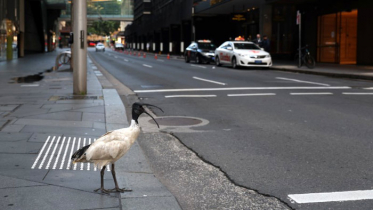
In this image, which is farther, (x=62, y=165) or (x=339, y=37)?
(x=339, y=37)

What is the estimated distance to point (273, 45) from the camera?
3831 cm

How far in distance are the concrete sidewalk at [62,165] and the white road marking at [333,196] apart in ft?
3.80

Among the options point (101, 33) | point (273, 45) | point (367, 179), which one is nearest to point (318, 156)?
point (367, 179)

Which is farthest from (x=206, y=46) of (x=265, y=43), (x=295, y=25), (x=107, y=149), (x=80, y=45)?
(x=107, y=149)

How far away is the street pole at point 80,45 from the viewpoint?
1185 cm

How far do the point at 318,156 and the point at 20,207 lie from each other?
3703 millimetres

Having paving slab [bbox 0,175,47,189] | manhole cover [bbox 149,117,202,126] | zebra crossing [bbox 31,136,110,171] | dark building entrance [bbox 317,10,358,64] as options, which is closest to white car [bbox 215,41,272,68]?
dark building entrance [bbox 317,10,358,64]

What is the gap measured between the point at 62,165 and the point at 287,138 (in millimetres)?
3438

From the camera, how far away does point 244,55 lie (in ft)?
85.7

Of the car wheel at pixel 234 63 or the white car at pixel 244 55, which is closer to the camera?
the white car at pixel 244 55

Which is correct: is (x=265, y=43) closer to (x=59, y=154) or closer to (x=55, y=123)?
(x=55, y=123)

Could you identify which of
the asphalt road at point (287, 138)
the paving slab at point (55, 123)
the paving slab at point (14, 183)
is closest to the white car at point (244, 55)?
the asphalt road at point (287, 138)

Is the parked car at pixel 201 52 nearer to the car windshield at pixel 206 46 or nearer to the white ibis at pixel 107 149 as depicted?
the car windshield at pixel 206 46

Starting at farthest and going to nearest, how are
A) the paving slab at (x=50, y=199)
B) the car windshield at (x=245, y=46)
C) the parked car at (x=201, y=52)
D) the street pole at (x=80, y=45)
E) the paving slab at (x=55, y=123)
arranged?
the parked car at (x=201, y=52) → the car windshield at (x=245, y=46) → the street pole at (x=80, y=45) → the paving slab at (x=55, y=123) → the paving slab at (x=50, y=199)
